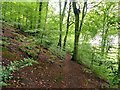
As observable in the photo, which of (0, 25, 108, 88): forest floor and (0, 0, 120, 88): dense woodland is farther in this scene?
(0, 0, 120, 88): dense woodland

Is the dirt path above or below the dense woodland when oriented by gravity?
below

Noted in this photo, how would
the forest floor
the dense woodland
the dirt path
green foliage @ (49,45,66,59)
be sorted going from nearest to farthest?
the dirt path, the forest floor, the dense woodland, green foliage @ (49,45,66,59)

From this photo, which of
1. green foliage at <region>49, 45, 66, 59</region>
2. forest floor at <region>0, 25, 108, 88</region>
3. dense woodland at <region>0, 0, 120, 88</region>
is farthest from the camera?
green foliage at <region>49, 45, 66, 59</region>

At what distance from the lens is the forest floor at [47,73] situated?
952 cm

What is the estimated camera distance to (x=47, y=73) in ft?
36.9

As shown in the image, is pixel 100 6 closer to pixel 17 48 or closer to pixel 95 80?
pixel 95 80

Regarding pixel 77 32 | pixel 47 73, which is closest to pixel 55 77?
pixel 47 73

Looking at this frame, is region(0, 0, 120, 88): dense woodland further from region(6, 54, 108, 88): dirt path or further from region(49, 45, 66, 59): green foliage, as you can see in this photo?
region(6, 54, 108, 88): dirt path

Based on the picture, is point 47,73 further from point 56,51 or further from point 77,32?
point 77,32

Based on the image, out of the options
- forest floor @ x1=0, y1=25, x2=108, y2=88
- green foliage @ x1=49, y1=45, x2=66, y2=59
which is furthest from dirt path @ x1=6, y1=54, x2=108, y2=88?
green foliage @ x1=49, y1=45, x2=66, y2=59

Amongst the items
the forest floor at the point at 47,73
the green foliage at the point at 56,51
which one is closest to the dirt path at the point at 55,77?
the forest floor at the point at 47,73

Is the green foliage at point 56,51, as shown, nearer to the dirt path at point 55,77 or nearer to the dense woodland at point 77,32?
the dense woodland at point 77,32

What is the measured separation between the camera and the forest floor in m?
9.52

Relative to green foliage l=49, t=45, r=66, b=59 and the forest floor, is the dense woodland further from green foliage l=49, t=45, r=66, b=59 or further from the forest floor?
the forest floor
